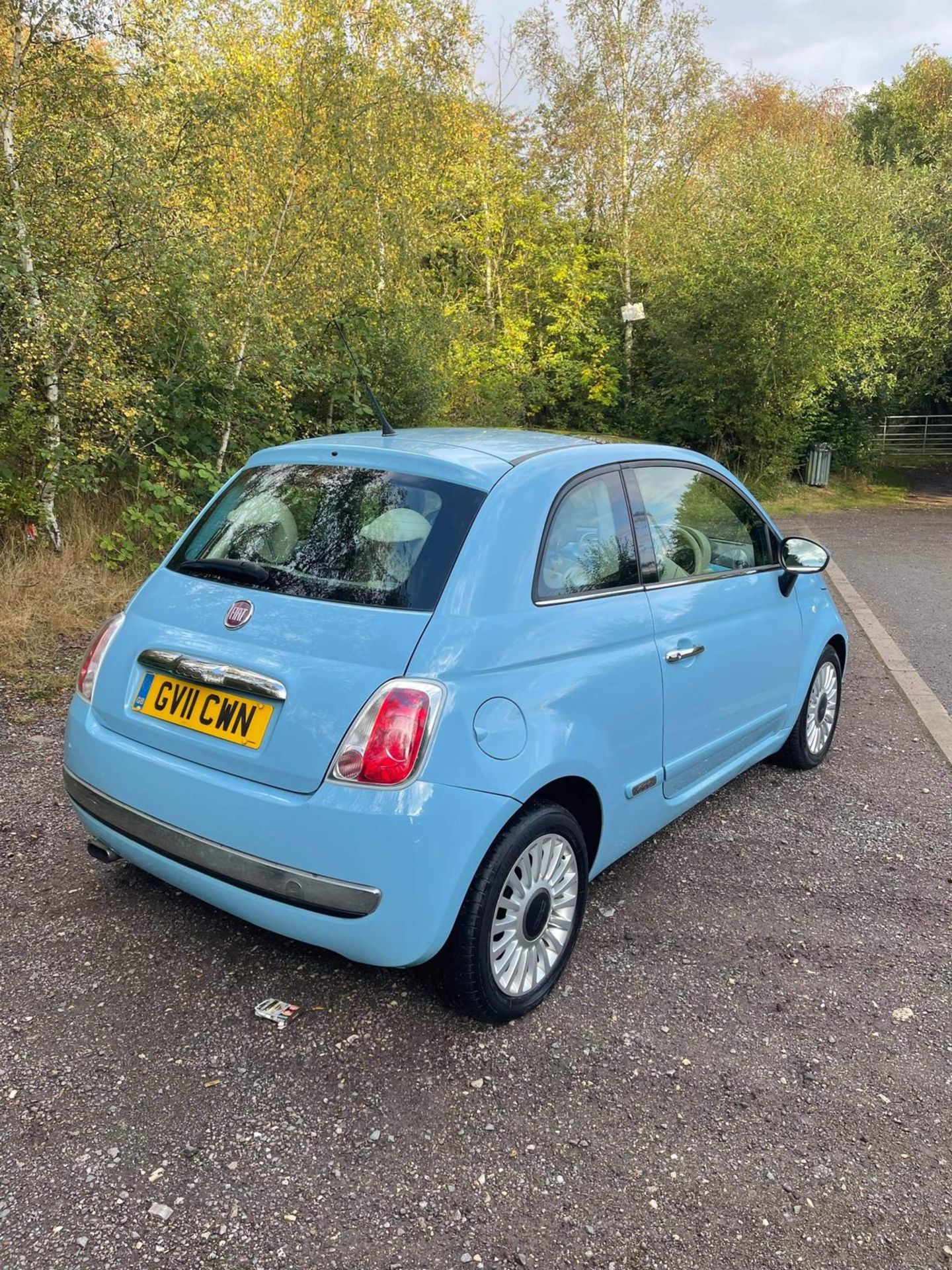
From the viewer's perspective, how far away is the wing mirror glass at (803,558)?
3932mm

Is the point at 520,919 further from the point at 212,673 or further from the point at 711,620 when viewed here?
the point at 711,620

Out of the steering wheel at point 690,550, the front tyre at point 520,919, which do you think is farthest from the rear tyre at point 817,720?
the front tyre at point 520,919

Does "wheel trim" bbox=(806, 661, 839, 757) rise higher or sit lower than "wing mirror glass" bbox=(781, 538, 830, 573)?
lower

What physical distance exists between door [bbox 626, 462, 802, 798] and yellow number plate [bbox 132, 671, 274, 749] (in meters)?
1.44

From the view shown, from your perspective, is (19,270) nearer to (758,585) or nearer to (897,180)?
(758,585)

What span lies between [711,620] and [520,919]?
1.46m

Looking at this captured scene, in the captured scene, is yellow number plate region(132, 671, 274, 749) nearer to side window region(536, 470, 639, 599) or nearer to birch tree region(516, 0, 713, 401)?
side window region(536, 470, 639, 599)

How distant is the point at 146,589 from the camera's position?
2.92 metres

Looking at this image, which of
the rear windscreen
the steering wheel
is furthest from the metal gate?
the rear windscreen

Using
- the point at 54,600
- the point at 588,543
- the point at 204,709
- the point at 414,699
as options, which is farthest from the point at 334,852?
the point at 54,600

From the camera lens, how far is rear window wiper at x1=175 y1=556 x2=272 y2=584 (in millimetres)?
2695

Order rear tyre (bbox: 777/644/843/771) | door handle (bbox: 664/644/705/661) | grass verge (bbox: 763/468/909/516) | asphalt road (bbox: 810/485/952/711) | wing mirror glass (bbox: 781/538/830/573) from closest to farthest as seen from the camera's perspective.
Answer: door handle (bbox: 664/644/705/661)
wing mirror glass (bbox: 781/538/830/573)
rear tyre (bbox: 777/644/843/771)
asphalt road (bbox: 810/485/952/711)
grass verge (bbox: 763/468/909/516)

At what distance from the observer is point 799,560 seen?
3.94 m

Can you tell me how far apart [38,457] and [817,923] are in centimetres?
669
